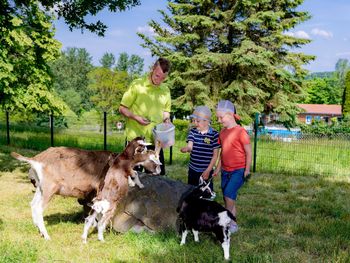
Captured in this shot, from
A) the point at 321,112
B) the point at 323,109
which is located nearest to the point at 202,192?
the point at 321,112

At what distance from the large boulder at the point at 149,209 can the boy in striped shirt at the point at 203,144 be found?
1.35 ft

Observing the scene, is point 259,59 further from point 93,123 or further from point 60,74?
point 60,74

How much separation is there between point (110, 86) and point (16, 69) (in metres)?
28.8

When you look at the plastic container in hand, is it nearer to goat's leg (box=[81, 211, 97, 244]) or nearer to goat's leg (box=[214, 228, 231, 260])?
goat's leg (box=[81, 211, 97, 244])

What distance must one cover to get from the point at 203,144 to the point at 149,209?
3.92ft

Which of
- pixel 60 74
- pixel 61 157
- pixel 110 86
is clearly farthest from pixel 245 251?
pixel 60 74

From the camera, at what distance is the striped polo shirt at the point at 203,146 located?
18.6 ft

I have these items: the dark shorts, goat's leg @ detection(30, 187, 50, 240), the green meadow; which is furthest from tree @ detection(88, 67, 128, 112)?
goat's leg @ detection(30, 187, 50, 240)

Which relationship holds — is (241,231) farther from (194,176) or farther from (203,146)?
(203,146)

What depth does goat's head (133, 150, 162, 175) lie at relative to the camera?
526 cm

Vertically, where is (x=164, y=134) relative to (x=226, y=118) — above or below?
below

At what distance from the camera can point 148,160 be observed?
528 centimetres

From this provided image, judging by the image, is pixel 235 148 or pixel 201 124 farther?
pixel 201 124

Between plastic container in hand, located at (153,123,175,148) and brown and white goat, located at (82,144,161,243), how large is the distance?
0.70ft
